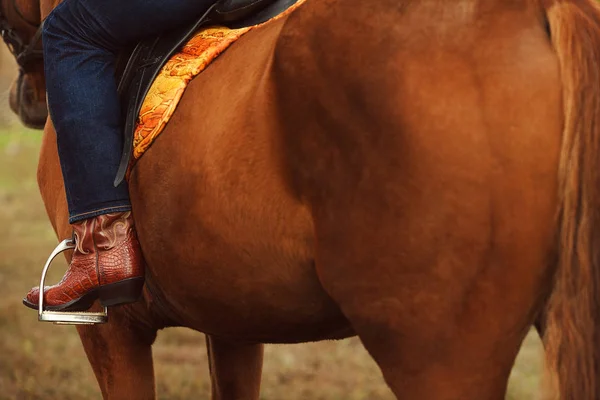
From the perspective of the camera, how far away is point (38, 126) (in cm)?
380

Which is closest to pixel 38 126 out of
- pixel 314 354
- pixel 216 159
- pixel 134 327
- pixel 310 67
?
pixel 134 327

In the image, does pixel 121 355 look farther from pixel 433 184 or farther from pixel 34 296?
pixel 433 184

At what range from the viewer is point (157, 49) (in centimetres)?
271

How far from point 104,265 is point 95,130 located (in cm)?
40

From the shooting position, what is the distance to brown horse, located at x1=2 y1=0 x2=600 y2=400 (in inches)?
78.4

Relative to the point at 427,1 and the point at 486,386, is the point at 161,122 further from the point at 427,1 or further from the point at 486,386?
the point at 486,386

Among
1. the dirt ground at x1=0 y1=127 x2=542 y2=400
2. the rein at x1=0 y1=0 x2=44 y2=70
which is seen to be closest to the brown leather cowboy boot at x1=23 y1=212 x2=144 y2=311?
the rein at x1=0 y1=0 x2=44 y2=70

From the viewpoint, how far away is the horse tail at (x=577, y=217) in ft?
6.51

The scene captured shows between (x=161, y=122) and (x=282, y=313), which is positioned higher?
(x=161, y=122)

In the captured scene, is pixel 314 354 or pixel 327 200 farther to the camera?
pixel 314 354

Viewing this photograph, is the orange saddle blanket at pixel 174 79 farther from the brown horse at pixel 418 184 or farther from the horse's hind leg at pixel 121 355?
the horse's hind leg at pixel 121 355

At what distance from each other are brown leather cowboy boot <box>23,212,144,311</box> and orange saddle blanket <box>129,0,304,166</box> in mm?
213

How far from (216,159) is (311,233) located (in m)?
0.34

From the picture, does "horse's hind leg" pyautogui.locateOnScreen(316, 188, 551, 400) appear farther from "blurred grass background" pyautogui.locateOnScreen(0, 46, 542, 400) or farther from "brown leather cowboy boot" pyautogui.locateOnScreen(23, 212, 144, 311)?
"blurred grass background" pyautogui.locateOnScreen(0, 46, 542, 400)
